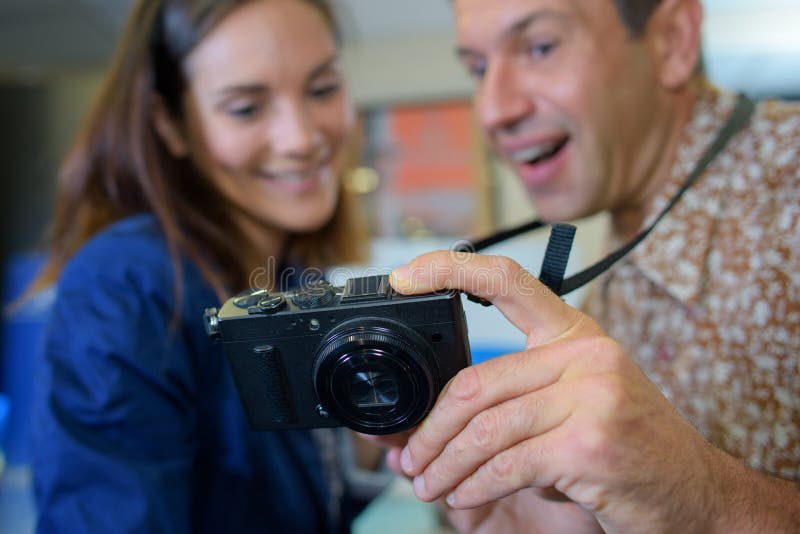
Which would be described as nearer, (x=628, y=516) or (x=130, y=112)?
(x=628, y=516)

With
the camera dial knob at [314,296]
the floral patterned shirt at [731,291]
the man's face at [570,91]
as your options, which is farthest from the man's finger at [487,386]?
the man's face at [570,91]

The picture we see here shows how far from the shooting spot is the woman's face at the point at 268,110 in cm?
97

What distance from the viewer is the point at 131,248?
2.85 ft

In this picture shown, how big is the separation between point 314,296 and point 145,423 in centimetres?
35

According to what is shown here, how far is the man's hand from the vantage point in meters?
0.49

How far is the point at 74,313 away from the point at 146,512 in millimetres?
279

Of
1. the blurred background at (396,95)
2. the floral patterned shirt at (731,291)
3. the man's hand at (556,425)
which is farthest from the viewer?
the blurred background at (396,95)

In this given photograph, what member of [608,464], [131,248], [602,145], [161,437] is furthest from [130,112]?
[608,464]

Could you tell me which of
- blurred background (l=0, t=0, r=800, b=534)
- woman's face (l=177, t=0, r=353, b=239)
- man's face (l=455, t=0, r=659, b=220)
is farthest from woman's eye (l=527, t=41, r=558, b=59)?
blurred background (l=0, t=0, r=800, b=534)

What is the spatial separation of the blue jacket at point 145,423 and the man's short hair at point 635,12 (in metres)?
0.73

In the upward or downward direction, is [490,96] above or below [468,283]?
above

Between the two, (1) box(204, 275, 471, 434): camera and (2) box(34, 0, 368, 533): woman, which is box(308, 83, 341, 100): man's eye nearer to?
(2) box(34, 0, 368, 533): woman

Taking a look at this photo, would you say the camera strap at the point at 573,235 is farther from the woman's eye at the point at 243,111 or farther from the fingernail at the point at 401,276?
the woman's eye at the point at 243,111

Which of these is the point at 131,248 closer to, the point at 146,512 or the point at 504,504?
the point at 146,512
